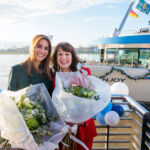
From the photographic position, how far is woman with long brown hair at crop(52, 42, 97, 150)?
1654mm

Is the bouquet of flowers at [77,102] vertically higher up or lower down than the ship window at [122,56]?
lower down

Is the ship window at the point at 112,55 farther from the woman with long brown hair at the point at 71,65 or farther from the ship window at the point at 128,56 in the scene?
the woman with long brown hair at the point at 71,65

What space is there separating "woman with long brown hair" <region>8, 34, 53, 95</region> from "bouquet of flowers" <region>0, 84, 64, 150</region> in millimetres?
487

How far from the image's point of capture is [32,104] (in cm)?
120

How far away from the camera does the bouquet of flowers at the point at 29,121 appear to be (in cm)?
97

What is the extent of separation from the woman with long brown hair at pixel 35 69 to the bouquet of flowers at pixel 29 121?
1.60 feet

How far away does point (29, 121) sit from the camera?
3.42 ft

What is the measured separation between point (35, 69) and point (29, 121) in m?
0.90

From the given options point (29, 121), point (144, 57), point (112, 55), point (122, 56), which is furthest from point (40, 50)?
point (112, 55)

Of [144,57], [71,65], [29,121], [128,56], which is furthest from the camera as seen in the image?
[128,56]

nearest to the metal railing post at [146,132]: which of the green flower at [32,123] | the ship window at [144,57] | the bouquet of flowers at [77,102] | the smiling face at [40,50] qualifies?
the bouquet of flowers at [77,102]

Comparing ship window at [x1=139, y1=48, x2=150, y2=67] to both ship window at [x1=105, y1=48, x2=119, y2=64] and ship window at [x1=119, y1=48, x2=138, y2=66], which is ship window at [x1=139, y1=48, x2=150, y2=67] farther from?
ship window at [x1=105, y1=48, x2=119, y2=64]

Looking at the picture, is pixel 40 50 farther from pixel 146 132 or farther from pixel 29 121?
pixel 146 132

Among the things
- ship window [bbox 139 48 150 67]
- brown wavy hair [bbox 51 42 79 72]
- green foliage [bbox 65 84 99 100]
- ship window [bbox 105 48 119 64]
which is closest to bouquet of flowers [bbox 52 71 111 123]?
green foliage [bbox 65 84 99 100]
